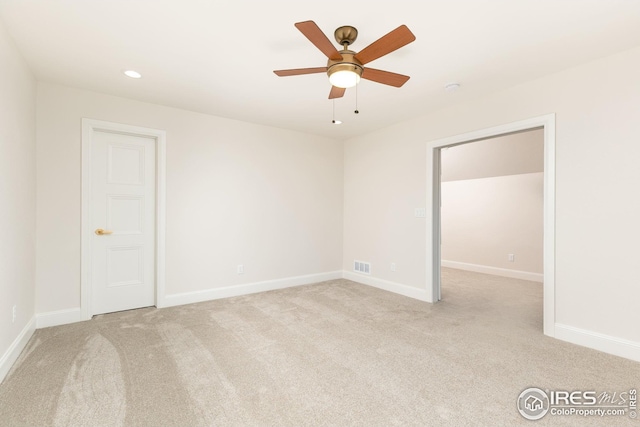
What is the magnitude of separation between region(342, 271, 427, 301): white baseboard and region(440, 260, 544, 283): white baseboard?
2643 millimetres

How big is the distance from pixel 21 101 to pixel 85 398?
99.3 inches

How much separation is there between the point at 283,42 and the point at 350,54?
0.67m

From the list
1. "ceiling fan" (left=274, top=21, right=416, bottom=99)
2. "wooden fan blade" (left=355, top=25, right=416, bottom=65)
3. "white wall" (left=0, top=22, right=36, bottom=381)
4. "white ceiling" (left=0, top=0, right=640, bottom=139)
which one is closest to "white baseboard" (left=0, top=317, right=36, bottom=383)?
"white wall" (left=0, top=22, right=36, bottom=381)

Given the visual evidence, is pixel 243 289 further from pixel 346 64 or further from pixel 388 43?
pixel 388 43

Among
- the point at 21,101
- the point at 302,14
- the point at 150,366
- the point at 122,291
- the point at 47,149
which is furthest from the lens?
the point at 122,291

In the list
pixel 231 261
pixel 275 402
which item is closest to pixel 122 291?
pixel 231 261

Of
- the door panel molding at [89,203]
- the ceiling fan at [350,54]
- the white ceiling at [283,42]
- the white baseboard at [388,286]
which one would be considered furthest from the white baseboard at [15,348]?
the white baseboard at [388,286]

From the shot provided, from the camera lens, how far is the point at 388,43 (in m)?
1.87

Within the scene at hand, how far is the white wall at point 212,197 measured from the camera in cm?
321

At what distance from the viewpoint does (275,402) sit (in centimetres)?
190

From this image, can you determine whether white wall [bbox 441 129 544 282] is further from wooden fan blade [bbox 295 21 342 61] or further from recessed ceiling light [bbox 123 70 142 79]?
recessed ceiling light [bbox 123 70 142 79]

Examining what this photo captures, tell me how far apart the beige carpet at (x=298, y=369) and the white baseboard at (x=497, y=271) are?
2.01 metres

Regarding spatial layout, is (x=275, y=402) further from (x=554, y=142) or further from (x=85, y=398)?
(x=554, y=142)

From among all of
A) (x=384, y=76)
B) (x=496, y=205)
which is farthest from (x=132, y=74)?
(x=496, y=205)
